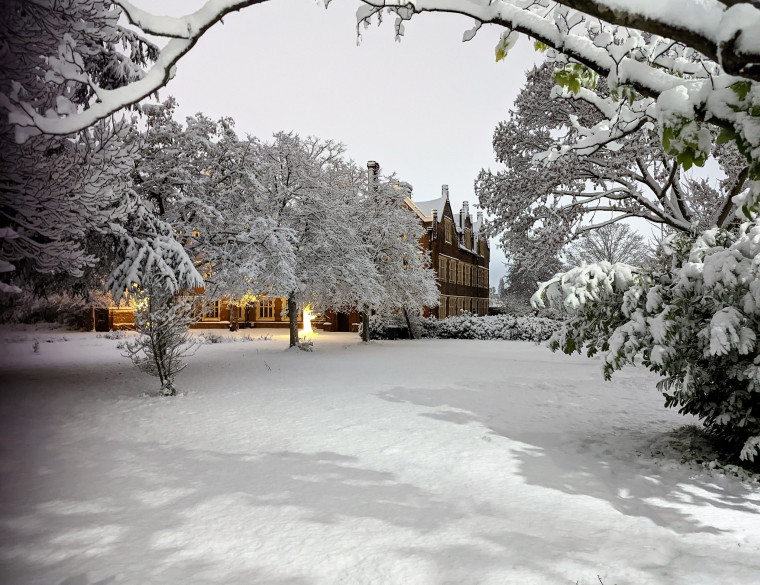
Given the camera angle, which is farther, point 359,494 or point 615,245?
point 615,245

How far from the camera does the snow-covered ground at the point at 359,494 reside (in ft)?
11.2

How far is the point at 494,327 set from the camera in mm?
28266

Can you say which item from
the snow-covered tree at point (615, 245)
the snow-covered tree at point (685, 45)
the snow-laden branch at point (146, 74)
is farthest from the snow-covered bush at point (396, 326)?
the snow-laden branch at point (146, 74)

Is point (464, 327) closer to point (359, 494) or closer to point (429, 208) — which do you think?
point (429, 208)

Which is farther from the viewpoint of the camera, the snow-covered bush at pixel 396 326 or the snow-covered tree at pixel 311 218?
the snow-covered bush at pixel 396 326

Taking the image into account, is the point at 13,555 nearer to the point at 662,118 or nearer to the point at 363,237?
the point at 662,118

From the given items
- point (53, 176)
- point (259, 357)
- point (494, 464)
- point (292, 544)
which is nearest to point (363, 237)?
point (259, 357)

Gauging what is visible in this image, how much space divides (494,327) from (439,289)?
27.3ft

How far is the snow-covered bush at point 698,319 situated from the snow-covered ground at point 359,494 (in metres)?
0.84


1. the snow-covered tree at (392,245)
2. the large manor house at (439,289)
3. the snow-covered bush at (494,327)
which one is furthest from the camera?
the large manor house at (439,289)

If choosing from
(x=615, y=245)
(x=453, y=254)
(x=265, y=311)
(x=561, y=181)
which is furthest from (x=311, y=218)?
(x=615, y=245)

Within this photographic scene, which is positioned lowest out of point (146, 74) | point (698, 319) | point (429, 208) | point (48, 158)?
point (698, 319)

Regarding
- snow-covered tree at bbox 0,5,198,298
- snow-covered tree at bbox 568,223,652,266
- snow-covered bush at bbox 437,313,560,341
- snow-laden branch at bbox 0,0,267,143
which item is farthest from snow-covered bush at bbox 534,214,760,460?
snow-covered tree at bbox 568,223,652,266

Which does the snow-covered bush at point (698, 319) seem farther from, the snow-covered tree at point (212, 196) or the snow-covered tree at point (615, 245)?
the snow-covered tree at point (615, 245)
